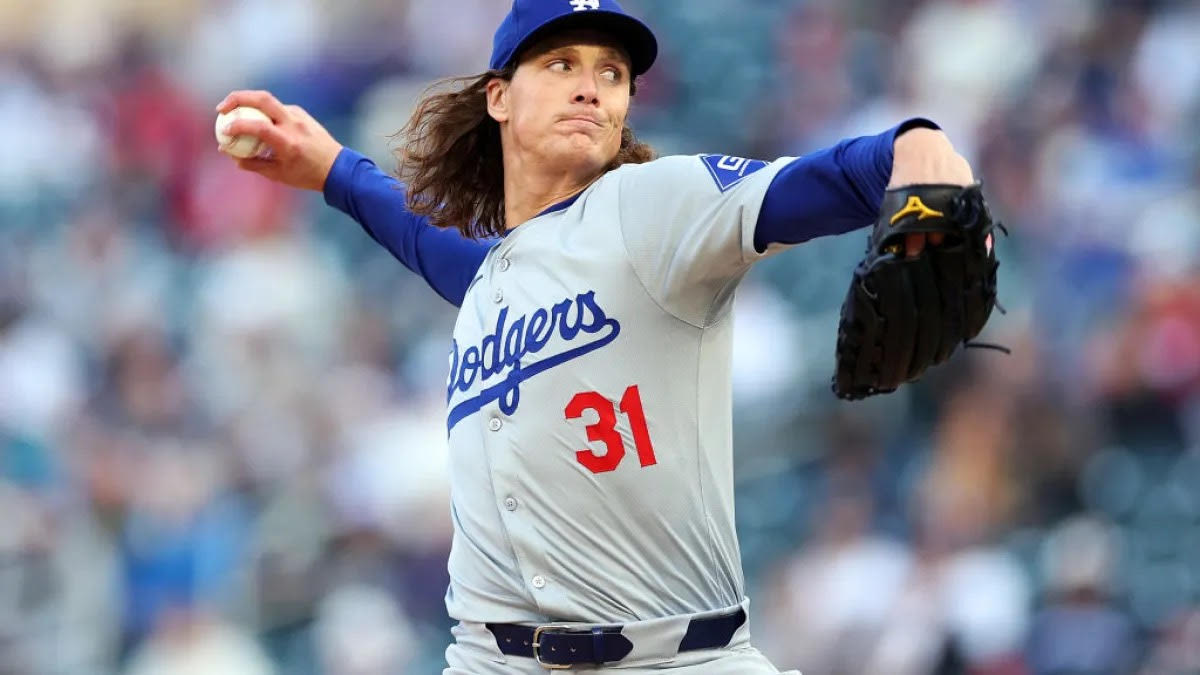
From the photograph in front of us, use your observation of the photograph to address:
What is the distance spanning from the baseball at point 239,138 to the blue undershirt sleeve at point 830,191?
1571 millimetres

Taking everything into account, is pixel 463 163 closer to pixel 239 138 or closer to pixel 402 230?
pixel 402 230

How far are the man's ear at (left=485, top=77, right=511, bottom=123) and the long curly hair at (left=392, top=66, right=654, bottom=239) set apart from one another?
77mm

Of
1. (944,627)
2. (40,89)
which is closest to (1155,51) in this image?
(944,627)

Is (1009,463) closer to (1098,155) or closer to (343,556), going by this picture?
(1098,155)

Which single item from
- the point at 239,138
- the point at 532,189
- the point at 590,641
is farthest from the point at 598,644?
the point at 239,138

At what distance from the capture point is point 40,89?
8844mm

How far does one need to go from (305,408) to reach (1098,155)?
3422 millimetres

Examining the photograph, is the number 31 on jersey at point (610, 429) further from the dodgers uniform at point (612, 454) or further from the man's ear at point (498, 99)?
the man's ear at point (498, 99)

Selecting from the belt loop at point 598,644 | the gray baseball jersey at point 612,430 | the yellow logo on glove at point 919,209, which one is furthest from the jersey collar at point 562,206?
the yellow logo on glove at point 919,209

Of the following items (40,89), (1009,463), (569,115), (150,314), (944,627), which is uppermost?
(40,89)

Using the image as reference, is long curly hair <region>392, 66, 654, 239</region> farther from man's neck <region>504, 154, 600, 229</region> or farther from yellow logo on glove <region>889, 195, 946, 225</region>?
yellow logo on glove <region>889, 195, 946, 225</region>

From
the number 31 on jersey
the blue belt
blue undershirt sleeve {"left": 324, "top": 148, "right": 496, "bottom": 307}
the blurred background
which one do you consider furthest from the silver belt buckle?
the blurred background

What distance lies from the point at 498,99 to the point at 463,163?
23 centimetres

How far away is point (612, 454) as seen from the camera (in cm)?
282
